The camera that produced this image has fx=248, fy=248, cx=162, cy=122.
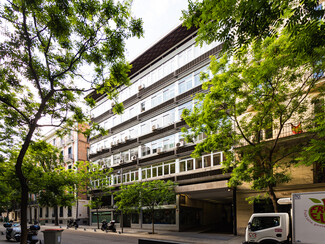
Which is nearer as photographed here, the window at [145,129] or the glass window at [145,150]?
the glass window at [145,150]

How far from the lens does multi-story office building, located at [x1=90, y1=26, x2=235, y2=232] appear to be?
982 inches

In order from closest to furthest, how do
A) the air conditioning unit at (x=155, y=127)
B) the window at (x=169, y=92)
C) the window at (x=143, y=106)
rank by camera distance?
the window at (x=169, y=92) → the air conditioning unit at (x=155, y=127) → the window at (x=143, y=106)

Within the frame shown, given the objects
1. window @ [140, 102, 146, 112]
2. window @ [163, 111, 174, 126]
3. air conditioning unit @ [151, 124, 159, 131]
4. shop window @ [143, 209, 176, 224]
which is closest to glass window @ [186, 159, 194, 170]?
window @ [163, 111, 174, 126]

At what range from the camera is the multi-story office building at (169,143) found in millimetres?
24938

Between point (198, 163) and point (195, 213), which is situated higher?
point (198, 163)

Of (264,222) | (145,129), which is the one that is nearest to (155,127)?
(145,129)

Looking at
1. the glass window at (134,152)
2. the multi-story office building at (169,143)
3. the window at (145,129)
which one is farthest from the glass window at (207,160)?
the glass window at (134,152)

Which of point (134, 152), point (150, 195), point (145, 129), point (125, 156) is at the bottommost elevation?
point (150, 195)

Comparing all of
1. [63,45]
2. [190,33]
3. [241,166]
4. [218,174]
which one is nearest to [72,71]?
[63,45]

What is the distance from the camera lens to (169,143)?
92.3 feet

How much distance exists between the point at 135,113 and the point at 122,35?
25.6 metres

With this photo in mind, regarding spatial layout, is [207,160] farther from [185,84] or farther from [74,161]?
[74,161]

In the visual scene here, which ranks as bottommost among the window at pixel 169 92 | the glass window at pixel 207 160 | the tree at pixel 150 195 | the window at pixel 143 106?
the tree at pixel 150 195

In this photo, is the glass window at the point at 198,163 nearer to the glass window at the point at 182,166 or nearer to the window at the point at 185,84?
the glass window at the point at 182,166
